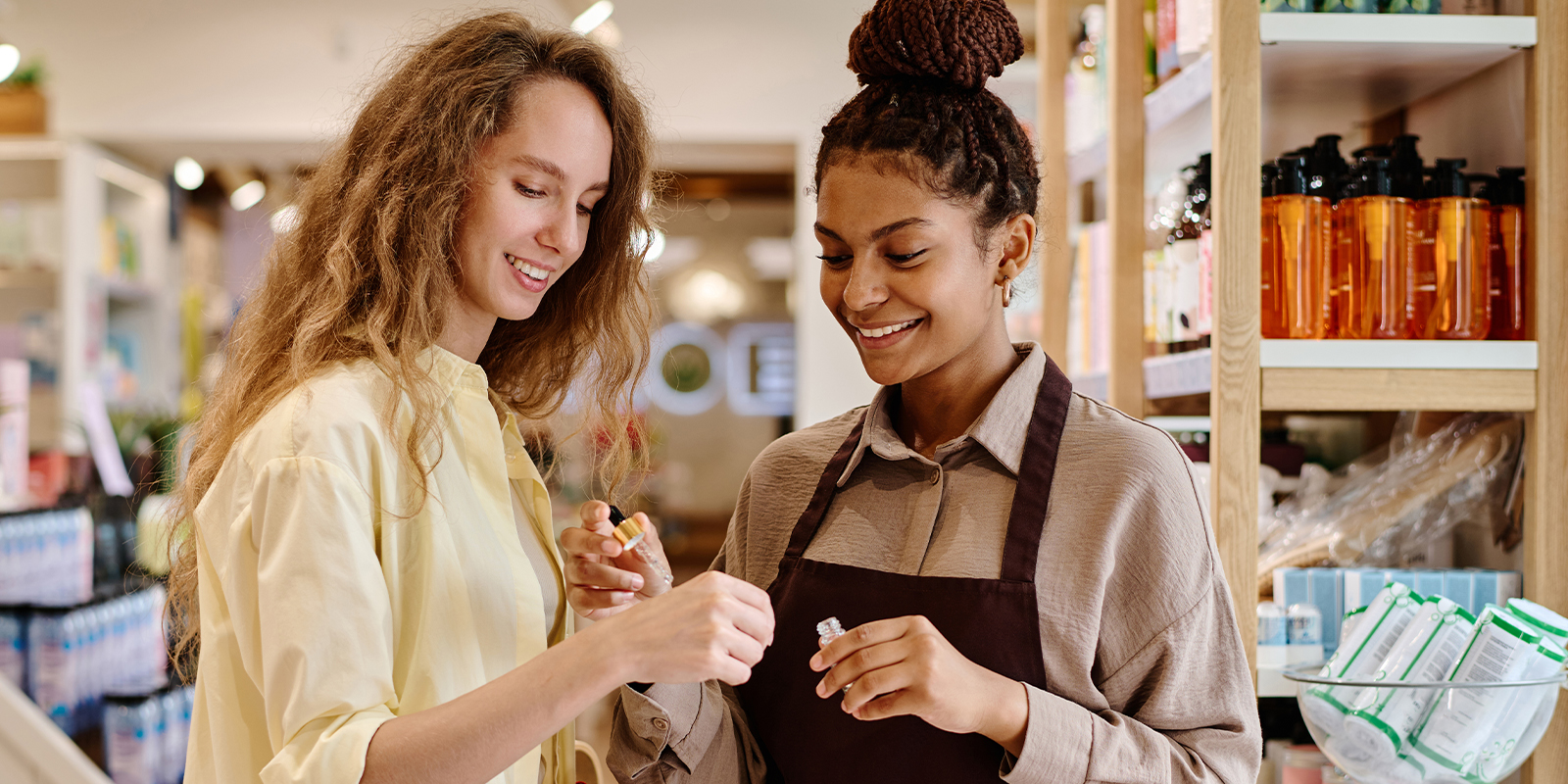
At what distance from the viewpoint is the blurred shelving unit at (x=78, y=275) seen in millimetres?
4770

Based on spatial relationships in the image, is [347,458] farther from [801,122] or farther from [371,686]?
[801,122]

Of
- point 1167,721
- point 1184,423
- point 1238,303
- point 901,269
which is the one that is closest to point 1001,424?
point 901,269

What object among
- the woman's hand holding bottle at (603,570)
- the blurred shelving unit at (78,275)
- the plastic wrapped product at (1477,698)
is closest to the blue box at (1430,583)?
the plastic wrapped product at (1477,698)

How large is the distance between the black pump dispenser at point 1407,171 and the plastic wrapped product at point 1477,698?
67 centimetres

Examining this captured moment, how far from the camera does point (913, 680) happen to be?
1070 millimetres

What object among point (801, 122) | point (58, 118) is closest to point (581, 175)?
point (801, 122)

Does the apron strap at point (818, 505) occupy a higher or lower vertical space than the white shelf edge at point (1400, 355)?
lower

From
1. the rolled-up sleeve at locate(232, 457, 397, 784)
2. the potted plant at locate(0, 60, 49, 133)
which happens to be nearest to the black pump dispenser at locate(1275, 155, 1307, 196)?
the rolled-up sleeve at locate(232, 457, 397, 784)

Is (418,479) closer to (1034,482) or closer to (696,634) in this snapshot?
(696,634)

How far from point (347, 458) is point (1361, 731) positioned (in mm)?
1318

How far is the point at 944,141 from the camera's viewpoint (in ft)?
4.25

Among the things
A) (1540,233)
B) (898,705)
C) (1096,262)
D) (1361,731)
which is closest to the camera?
(898,705)

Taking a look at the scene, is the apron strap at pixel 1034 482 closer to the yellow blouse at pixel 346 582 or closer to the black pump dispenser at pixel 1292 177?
the yellow blouse at pixel 346 582

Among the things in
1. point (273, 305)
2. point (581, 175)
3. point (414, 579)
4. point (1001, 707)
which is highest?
point (581, 175)
